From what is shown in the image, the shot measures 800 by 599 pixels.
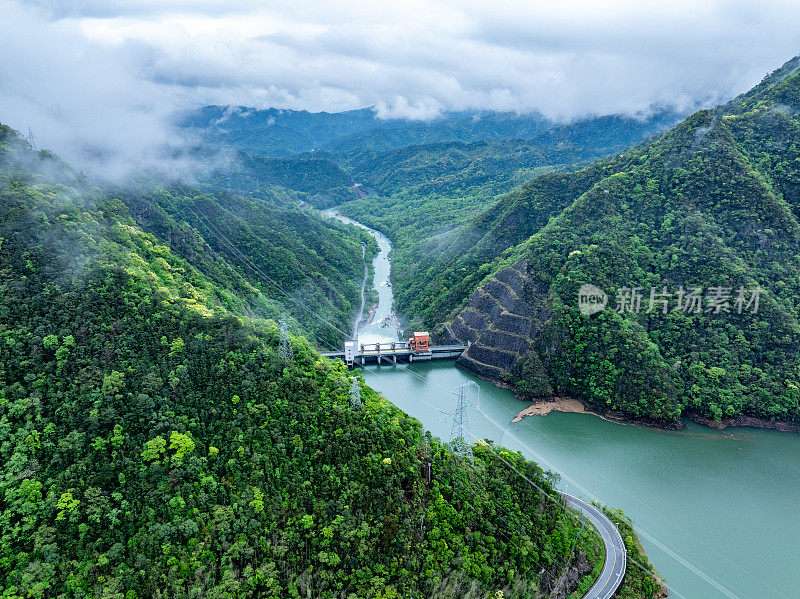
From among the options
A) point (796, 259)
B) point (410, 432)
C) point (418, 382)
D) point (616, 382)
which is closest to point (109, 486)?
point (410, 432)

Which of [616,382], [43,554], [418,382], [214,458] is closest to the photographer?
[43,554]

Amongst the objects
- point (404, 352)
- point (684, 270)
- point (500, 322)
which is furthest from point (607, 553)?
point (684, 270)

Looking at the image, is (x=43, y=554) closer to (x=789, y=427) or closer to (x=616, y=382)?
(x=616, y=382)

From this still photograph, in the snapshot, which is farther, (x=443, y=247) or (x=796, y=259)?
(x=443, y=247)

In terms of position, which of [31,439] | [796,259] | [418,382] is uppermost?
[796,259]

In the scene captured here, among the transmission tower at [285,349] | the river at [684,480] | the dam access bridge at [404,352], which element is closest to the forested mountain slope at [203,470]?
the transmission tower at [285,349]

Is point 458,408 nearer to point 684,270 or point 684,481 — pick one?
point 684,481
